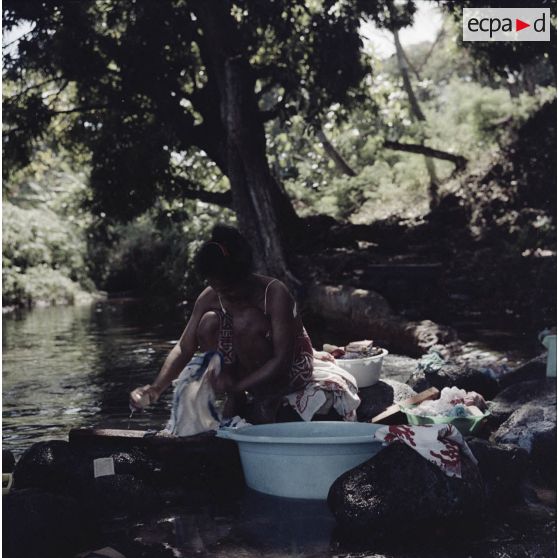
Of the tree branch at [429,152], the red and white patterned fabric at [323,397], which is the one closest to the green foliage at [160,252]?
the tree branch at [429,152]

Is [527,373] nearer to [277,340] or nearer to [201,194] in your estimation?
[277,340]

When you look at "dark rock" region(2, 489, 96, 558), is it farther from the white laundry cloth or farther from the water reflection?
the water reflection

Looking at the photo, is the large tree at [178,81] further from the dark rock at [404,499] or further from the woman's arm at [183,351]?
the dark rock at [404,499]

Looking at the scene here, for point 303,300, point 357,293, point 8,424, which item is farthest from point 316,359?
point 303,300

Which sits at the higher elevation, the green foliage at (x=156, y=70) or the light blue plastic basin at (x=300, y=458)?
the green foliage at (x=156, y=70)

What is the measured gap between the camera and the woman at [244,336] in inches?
168

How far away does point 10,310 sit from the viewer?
20.9 metres

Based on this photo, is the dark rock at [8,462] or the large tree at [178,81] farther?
the large tree at [178,81]

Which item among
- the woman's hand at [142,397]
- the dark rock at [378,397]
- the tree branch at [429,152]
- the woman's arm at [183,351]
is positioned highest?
the tree branch at [429,152]

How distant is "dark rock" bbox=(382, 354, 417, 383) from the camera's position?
790 centimetres

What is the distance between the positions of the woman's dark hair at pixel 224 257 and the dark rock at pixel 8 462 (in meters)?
1.82

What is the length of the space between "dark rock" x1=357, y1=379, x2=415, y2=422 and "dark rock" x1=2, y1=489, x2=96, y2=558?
232 centimetres

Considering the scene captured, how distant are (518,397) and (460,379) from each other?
0.67 m

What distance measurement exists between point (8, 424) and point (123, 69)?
31.6 ft
